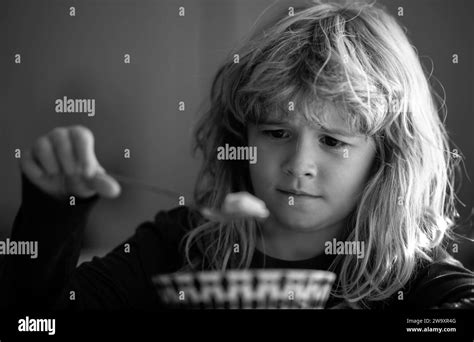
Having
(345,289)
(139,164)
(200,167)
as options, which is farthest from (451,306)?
(139,164)

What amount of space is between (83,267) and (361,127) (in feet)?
1.96

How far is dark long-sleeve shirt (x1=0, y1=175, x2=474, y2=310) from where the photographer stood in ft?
4.71

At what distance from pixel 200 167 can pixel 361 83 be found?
1.15 ft

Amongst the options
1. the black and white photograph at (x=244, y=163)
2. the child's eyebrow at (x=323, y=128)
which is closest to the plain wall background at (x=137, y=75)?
the black and white photograph at (x=244, y=163)

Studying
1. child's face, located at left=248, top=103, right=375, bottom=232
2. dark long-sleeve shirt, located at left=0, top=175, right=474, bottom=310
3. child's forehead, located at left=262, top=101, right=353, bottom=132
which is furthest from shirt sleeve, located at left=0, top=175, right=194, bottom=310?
child's forehead, located at left=262, top=101, right=353, bottom=132

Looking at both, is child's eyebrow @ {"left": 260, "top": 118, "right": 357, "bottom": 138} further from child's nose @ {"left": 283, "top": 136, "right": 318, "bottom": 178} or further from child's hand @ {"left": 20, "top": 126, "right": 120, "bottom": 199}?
child's hand @ {"left": 20, "top": 126, "right": 120, "bottom": 199}

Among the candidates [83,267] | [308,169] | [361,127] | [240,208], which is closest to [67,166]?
[83,267]

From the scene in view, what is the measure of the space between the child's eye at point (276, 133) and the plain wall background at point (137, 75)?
0.50ft

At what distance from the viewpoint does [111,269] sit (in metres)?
1.46

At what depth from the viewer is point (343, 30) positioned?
1.48 m

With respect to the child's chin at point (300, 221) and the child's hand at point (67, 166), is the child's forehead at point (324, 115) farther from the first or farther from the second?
the child's hand at point (67, 166)

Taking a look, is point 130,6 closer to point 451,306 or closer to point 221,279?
point 221,279

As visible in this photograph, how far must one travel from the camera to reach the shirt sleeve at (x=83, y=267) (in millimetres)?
1439

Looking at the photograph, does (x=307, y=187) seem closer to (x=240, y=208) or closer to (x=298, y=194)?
(x=298, y=194)
